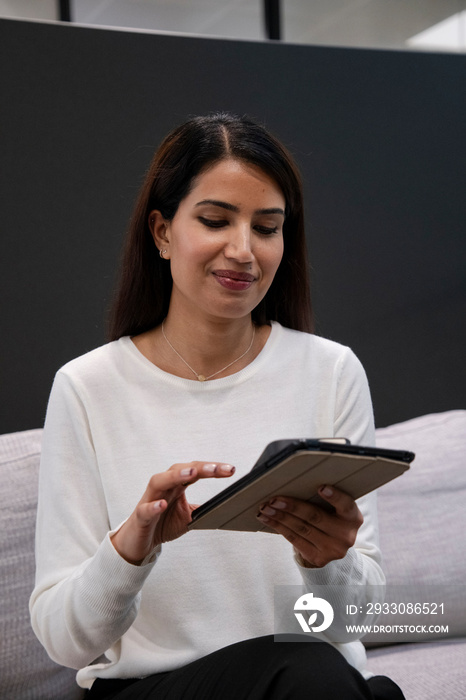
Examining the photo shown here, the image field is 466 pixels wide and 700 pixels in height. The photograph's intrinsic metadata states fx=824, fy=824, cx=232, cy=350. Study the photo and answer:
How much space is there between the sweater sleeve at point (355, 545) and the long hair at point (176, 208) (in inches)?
7.4

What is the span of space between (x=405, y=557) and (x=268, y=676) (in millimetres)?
921

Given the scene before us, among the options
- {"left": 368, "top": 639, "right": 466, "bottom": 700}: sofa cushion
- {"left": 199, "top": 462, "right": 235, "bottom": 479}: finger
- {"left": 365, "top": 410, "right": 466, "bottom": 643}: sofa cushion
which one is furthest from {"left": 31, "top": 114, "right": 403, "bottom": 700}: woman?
{"left": 365, "top": 410, "right": 466, "bottom": 643}: sofa cushion

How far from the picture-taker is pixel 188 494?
1.45 metres

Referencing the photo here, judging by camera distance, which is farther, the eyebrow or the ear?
the ear

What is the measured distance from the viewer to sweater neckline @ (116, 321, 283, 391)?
1.52m

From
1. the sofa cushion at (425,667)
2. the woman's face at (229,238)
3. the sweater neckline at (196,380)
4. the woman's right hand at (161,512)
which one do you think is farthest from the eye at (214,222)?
the sofa cushion at (425,667)

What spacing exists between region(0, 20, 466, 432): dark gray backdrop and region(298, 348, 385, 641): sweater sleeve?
3.34 feet

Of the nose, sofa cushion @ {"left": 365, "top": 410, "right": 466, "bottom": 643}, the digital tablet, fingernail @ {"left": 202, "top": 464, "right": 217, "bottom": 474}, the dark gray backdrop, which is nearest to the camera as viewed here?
the digital tablet

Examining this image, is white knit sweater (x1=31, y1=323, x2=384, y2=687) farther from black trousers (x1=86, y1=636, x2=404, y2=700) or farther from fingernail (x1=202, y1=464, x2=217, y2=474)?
fingernail (x1=202, y1=464, x2=217, y2=474)

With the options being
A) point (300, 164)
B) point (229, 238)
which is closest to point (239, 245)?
point (229, 238)

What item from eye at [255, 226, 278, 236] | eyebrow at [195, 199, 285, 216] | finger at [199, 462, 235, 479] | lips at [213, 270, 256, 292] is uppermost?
eyebrow at [195, 199, 285, 216]

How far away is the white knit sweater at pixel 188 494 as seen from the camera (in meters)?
1.28

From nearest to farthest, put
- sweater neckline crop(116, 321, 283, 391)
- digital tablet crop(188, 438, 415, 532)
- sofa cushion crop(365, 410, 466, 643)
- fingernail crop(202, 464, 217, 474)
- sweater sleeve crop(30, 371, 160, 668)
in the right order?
digital tablet crop(188, 438, 415, 532)
fingernail crop(202, 464, 217, 474)
sweater sleeve crop(30, 371, 160, 668)
sweater neckline crop(116, 321, 283, 391)
sofa cushion crop(365, 410, 466, 643)

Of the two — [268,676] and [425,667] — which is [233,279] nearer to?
[268,676]
